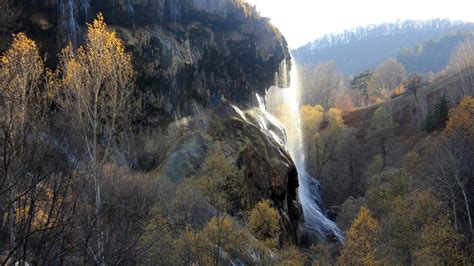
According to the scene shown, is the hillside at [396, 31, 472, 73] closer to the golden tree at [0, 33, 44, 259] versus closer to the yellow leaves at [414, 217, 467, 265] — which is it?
the yellow leaves at [414, 217, 467, 265]

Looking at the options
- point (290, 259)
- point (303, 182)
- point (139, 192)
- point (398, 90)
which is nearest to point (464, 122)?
point (303, 182)

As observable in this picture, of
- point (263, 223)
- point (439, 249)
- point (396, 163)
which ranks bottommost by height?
point (396, 163)

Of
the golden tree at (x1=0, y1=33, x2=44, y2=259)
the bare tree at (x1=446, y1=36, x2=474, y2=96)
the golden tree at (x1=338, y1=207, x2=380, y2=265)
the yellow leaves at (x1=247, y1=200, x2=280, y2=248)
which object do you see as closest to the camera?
the golden tree at (x1=0, y1=33, x2=44, y2=259)

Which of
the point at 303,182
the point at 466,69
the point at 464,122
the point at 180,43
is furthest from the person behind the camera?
the point at 466,69

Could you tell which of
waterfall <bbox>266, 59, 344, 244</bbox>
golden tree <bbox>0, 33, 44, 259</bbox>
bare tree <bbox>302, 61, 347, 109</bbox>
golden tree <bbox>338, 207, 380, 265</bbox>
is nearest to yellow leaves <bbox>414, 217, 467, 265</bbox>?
golden tree <bbox>338, 207, 380, 265</bbox>

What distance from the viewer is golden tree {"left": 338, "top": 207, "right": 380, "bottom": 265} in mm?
30219

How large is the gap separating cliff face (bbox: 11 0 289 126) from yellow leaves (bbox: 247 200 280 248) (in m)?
14.5

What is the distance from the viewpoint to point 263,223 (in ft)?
102

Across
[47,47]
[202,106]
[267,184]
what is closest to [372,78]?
[202,106]

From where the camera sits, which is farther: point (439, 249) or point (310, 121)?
point (310, 121)

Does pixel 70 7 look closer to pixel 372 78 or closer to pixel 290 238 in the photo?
pixel 290 238

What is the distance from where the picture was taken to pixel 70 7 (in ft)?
118

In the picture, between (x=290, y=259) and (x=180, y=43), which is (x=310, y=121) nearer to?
(x=180, y=43)

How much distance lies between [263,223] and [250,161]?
7364 millimetres
